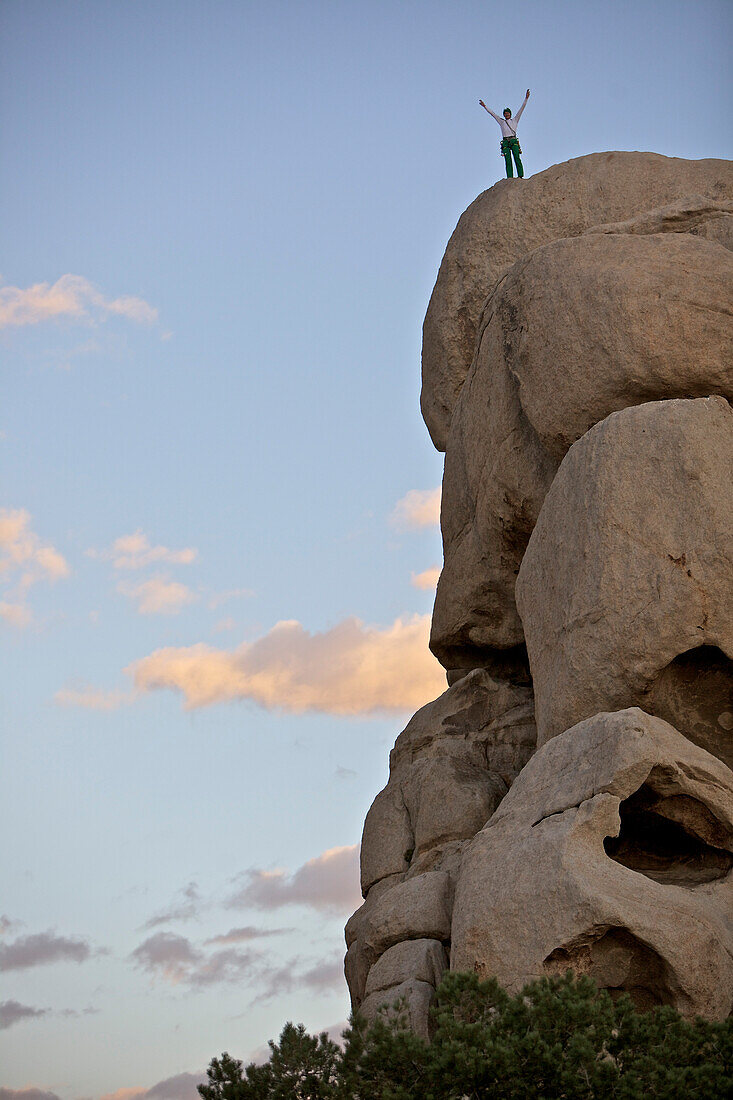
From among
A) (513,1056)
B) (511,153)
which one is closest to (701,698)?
(513,1056)

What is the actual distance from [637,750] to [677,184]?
13.3 meters

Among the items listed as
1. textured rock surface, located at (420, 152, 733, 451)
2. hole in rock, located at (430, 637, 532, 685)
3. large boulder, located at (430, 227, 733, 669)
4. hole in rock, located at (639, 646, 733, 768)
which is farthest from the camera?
textured rock surface, located at (420, 152, 733, 451)

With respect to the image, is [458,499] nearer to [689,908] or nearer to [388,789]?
[388,789]

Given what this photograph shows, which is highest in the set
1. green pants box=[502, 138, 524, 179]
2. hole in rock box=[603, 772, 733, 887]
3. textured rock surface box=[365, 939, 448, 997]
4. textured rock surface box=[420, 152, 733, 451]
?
green pants box=[502, 138, 524, 179]

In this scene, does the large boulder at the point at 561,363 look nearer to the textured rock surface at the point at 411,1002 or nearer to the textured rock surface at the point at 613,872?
the textured rock surface at the point at 613,872

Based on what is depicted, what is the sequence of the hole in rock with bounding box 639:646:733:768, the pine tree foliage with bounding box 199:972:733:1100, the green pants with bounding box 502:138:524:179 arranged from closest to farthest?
the pine tree foliage with bounding box 199:972:733:1100 < the hole in rock with bounding box 639:646:733:768 < the green pants with bounding box 502:138:524:179

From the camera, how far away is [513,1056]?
10.8m

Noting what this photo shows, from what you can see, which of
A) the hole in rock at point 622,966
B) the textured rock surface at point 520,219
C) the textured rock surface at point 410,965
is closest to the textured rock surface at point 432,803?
the textured rock surface at point 410,965

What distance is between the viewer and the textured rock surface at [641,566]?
16.5m

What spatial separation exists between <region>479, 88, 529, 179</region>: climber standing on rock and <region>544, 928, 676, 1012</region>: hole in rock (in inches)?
736

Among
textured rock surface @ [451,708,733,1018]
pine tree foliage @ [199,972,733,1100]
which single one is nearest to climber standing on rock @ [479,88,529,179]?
textured rock surface @ [451,708,733,1018]

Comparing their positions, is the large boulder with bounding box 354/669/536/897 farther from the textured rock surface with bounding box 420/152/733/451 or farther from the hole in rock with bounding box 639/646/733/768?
the textured rock surface with bounding box 420/152/733/451

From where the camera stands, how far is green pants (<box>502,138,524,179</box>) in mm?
28078

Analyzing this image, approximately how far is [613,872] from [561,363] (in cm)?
844
